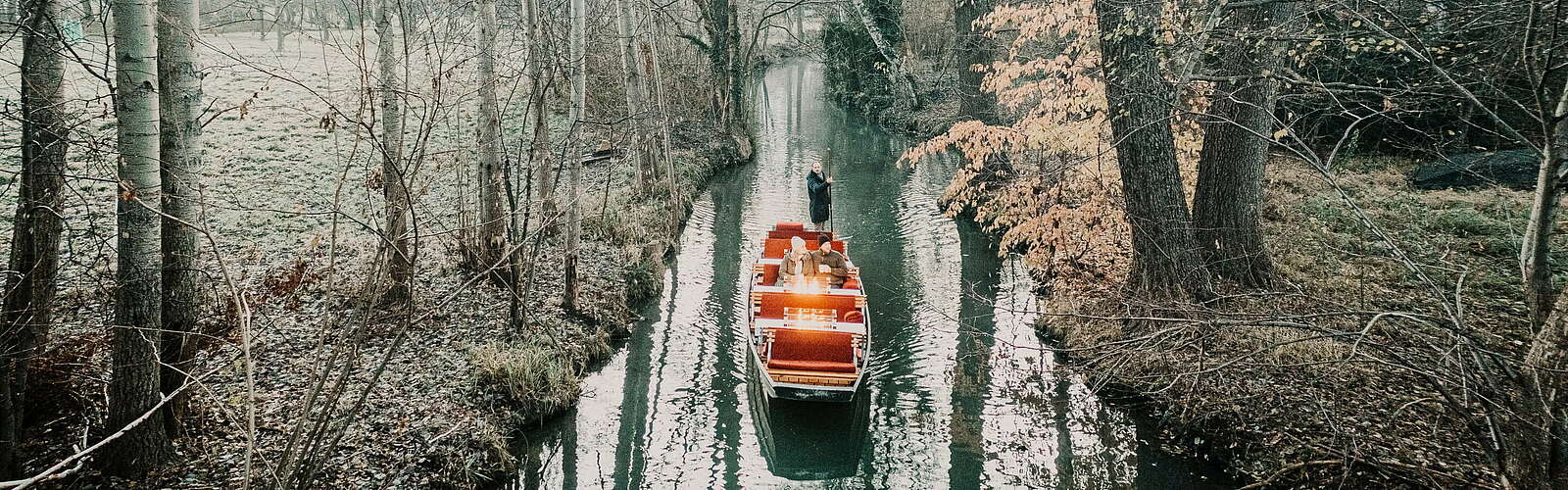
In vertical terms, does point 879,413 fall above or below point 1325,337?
below

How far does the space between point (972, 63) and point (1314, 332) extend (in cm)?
1424

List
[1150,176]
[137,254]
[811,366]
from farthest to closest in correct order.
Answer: [1150,176] → [811,366] → [137,254]

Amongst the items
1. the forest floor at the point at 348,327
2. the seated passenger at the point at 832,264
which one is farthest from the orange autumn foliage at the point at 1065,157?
the forest floor at the point at 348,327

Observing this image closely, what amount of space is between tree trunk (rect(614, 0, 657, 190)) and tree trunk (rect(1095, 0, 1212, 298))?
24.5 feet

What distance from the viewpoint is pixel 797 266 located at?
11.1m

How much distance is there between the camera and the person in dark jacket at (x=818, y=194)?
14742mm

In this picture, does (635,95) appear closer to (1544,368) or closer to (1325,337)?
(1325,337)

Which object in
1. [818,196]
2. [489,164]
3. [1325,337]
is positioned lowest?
[1325,337]

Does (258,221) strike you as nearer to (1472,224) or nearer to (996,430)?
(996,430)

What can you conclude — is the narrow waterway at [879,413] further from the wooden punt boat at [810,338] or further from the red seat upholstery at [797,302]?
the red seat upholstery at [797,302]

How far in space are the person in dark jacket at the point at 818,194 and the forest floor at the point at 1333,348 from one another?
15.8ft

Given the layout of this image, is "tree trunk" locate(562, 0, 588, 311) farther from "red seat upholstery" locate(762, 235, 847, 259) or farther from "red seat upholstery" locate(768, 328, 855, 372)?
"red seat upholstery" locate(762, 235, 847, 259)

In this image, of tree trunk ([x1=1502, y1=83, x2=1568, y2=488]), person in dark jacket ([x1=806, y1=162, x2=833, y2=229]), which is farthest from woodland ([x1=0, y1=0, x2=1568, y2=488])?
person in dark jacket ([x1=806, y1=162, x2=833, y2=229])

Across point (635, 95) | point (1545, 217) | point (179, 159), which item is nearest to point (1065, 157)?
point (1545, 217)
